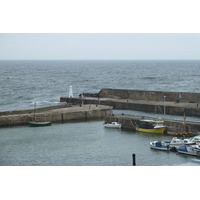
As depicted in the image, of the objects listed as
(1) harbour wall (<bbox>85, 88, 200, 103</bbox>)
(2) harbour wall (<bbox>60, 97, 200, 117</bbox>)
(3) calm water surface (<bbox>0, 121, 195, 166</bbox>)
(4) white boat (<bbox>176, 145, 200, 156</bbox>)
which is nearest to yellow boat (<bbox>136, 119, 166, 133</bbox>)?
(3) calm water surface (<bbox>0, 121, 195, 166</bbox>)

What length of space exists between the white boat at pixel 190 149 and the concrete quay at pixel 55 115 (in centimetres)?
1664


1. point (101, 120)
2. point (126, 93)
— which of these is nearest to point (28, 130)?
point (101, 120)

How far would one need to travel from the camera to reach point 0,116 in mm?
46531

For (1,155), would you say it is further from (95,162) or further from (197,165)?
(197,165)

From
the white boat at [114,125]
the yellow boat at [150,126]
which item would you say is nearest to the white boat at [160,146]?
the yellow boat at [150,126]

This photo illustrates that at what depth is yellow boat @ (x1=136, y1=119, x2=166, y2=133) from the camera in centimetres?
3975

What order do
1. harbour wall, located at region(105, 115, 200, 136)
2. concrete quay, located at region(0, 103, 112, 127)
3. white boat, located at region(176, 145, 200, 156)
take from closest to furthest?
white boat, located at region(176, 145, 200, 156)
harbour wall, located at region(105, 115, 200, 136)
concrete quay, located at region(0, 103, 112, 127)

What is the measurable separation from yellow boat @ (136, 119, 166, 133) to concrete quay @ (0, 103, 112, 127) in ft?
26.6

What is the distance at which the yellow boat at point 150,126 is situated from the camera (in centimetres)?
3975

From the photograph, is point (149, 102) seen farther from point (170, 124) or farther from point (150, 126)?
point (170, 124)

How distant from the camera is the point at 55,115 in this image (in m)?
46.8

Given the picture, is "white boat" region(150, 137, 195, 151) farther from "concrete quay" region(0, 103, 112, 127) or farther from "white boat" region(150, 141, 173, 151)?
"concrete quay" region(0, 103, 112, 127)

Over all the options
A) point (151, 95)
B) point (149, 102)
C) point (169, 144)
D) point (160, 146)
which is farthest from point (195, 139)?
point (151, 95)

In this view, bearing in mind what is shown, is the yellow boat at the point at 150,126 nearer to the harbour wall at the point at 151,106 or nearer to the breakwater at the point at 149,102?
the breakwater at the point at 149,102
